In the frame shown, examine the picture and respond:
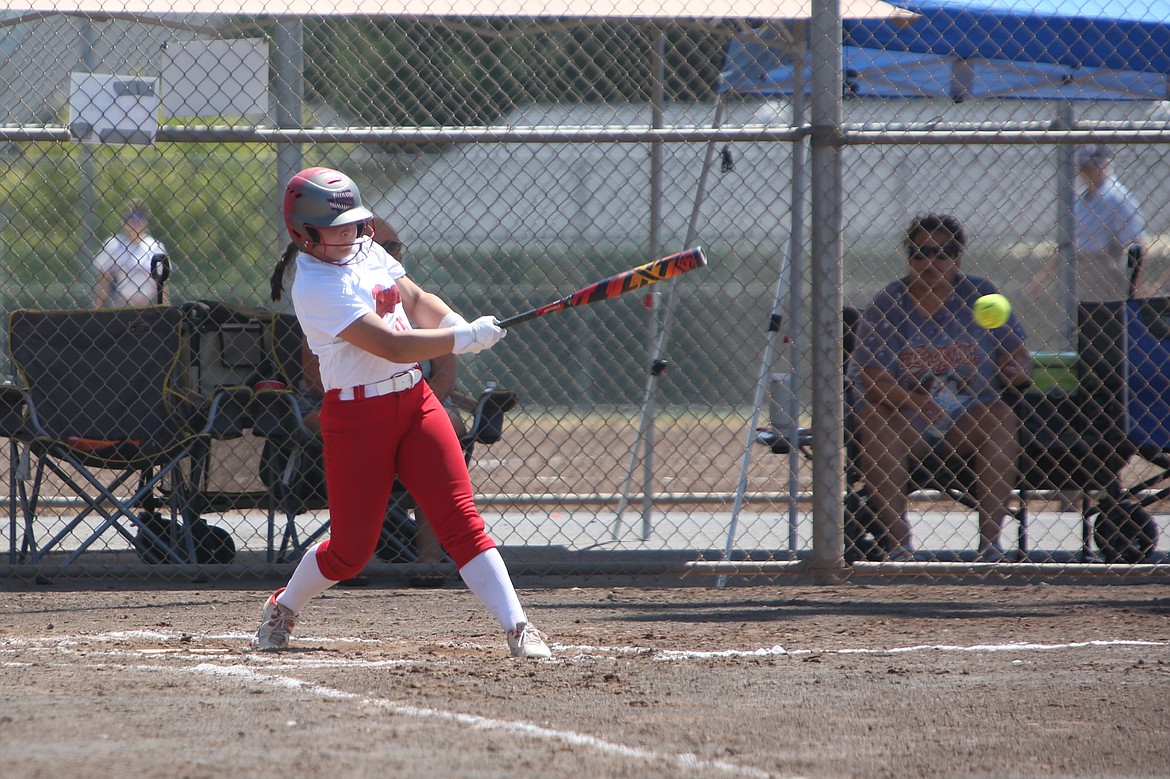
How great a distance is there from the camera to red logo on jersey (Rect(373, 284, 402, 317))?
14.3 ft

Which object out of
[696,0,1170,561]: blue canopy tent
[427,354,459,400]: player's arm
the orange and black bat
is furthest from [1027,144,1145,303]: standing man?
the orange and black bat

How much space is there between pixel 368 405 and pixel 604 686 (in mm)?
1198

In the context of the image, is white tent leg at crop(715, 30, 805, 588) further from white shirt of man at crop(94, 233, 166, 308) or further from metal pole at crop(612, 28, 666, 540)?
white shirt of man at crop(94, 233, 166, 308)

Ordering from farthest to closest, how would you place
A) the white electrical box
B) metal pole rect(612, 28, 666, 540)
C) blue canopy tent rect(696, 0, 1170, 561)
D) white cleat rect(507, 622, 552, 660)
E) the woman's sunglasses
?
blue canopy tent rect(696, 0, 1170, 561) < metal pole rect(612, 28, 666, 540) < the woman's sunglasses < the white electrical box < white cleat rect(507, 622, 552, 660)

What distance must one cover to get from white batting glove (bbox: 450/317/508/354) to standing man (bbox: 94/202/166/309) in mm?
3938

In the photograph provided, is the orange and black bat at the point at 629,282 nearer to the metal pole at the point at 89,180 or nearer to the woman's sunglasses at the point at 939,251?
the woman's sunglasses at the point at 939,251

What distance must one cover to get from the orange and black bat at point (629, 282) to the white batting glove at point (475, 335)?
0.13m

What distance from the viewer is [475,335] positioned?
4363 mm

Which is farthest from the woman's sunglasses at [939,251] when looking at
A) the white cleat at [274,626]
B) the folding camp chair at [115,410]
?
the white cleat at [274,626]

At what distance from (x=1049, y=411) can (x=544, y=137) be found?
3093mm

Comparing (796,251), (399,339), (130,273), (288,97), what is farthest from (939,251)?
(130,273)

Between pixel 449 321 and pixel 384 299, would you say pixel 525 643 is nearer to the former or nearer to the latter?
pixel 449 321

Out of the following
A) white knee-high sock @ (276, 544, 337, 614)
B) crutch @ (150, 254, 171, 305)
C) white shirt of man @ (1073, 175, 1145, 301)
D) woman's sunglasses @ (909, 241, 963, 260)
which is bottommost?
white knee-high sock @ (276, 544, 337, 614)

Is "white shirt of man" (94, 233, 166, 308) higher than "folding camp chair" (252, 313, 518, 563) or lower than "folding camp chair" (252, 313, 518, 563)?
higher
